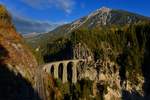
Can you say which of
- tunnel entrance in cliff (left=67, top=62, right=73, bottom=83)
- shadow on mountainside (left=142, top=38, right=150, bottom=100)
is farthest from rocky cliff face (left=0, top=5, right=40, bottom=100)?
shadow on mountainside (left=142, top=38, right=150, bottom=100)

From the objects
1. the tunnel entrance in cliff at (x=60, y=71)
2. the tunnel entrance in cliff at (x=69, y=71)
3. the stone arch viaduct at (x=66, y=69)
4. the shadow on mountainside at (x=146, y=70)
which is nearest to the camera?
the stone arch viaduct at (x=66, y=69)

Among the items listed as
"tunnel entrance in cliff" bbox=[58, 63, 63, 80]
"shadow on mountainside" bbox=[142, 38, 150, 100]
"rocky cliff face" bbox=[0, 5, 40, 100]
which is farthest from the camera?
"shadow on mountainside" bbox=[142, 38, 150, 100]

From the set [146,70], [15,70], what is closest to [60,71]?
[146,70]

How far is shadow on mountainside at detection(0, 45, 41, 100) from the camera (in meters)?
41.1

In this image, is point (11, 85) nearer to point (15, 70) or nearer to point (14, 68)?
point (15, 70)

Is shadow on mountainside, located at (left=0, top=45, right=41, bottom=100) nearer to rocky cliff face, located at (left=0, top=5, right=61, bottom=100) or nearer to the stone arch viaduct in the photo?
rocky cliff face, located at (left=0, top=5, right=61, bottom=100)

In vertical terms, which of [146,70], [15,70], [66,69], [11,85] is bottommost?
[146,70]

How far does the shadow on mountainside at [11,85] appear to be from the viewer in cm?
4109

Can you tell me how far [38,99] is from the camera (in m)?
48.6

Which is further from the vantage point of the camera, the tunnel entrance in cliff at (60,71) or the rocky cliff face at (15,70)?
the tunnel entrance in cliff at (60,71)

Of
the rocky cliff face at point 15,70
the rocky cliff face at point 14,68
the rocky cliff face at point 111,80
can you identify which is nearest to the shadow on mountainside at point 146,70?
the rocky cliff face at point 111,80

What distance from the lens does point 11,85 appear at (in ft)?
137

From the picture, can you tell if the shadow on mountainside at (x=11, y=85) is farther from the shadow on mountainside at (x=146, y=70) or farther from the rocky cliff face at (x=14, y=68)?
the shadow on mountainside at (x=146, y=70)

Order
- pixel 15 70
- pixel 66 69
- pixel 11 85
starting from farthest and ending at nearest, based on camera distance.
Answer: pixel 66 69 → pixel 15 70 → pixel 11 85
